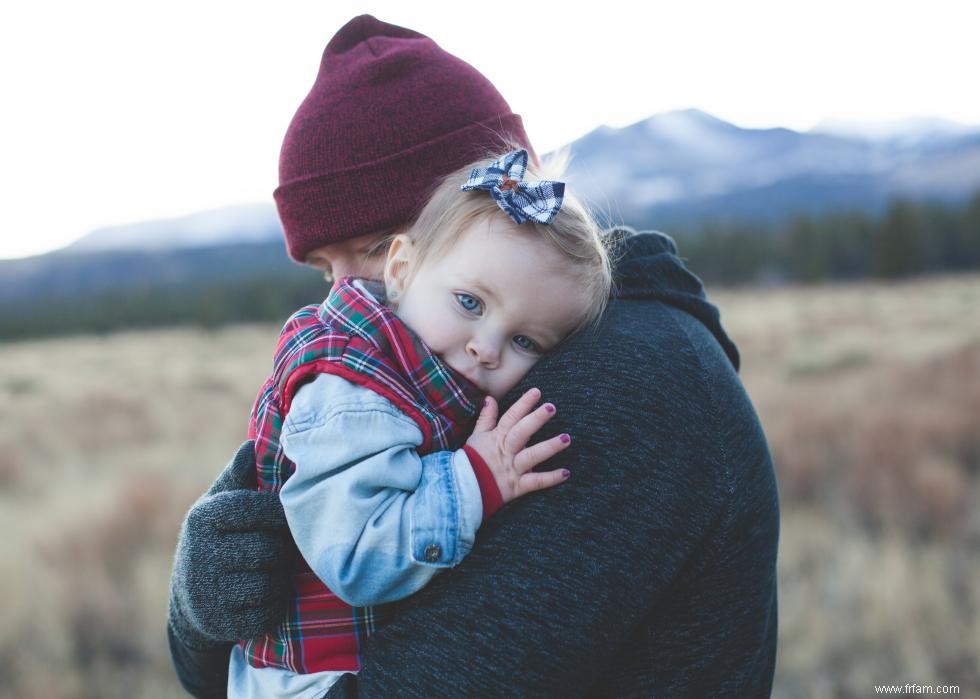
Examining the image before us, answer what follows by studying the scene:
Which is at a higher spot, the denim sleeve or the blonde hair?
the blonde hair

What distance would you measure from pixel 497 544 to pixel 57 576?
192 inches

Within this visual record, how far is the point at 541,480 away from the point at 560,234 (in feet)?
2.03

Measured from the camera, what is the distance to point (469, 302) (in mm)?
1603

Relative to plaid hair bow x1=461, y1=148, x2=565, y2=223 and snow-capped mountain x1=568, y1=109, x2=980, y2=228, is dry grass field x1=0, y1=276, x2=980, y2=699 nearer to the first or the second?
plaid hair bow x1=461, y1=148, x2=565, y2=223

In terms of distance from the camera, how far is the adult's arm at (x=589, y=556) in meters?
1.14

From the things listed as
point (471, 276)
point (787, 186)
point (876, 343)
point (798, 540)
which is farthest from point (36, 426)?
point (787, 186)

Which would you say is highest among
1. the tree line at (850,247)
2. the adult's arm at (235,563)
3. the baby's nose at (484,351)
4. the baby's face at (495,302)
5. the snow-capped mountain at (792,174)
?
the baby's face at (495,302)

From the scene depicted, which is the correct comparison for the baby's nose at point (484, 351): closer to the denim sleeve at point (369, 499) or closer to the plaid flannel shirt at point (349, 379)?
the plaid flannel shirt at point (349, 379)

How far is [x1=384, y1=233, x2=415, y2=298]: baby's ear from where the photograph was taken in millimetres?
1768

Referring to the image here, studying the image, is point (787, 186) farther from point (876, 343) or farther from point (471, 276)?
point (471, 276)

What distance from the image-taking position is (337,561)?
49.8 inches

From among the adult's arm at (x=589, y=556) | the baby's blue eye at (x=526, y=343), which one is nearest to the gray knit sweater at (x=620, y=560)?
the adult's arm at (x=589, y=556)

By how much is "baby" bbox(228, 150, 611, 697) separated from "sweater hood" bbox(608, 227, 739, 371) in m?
0.06

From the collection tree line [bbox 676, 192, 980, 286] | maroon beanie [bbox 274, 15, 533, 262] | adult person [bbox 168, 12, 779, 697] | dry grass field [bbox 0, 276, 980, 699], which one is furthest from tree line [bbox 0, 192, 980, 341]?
adult person [bbox 168, 12, 779, 697]
